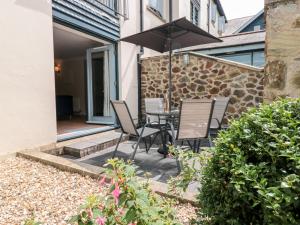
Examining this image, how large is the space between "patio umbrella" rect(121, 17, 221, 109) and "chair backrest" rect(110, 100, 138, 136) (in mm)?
832

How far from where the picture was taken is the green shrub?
901mm

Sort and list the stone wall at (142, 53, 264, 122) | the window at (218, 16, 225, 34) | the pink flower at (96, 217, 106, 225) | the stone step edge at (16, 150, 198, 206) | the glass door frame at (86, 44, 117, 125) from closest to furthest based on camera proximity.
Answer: the pink flower at (96, 217, 106, 225)
the stone step edge at (16, 150, 198, 206)
the stone wall at (142, 53, 264, 122)
the glass door frame at (86, 44, 117, 125)
the window at (218, 16, 225, 34)

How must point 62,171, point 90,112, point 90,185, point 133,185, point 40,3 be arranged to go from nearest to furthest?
point 133,185, point 90,185, point 62,171, point 40,3, point 90,112

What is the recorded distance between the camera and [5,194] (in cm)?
225

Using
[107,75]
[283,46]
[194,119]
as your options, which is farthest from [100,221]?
[107,75]

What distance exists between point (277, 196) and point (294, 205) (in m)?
0.08

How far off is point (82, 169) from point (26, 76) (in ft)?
6.28

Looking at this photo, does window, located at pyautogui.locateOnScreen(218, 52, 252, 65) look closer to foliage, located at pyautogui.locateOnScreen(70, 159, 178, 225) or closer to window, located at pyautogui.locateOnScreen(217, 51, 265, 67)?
window, located at pyautogui.locateOnScreen(217, 51, 265, 67)

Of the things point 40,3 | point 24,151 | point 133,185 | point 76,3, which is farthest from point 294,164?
point 76,3

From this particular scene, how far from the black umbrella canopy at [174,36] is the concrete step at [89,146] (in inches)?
76.8

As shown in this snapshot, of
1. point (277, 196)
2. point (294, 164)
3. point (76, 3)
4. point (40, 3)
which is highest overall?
point (76, 3)

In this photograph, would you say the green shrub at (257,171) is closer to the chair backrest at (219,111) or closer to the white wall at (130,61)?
the chair backrest at (219,111)

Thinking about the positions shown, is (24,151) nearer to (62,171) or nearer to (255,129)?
(62,171)

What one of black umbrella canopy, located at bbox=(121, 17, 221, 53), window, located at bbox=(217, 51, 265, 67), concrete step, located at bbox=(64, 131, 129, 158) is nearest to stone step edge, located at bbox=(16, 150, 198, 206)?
concrete step, located at bbox=(64, 131, 129, 158)
